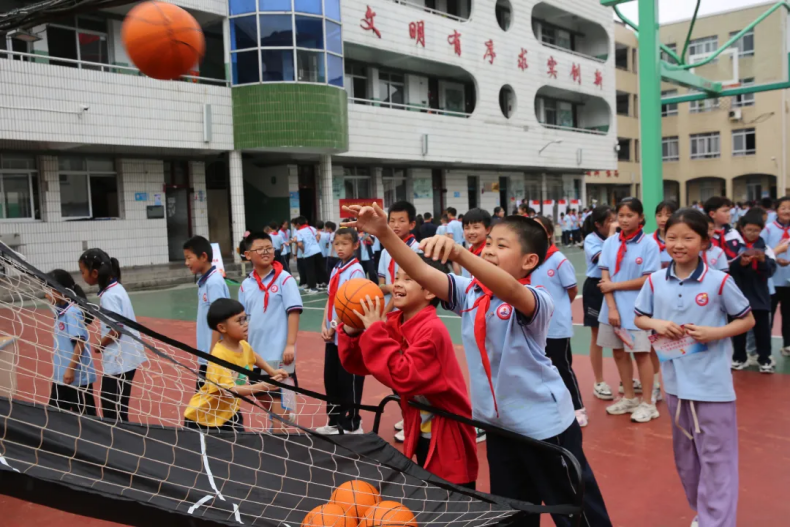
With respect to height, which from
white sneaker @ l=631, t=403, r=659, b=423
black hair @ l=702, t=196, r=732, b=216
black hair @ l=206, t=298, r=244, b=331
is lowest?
white sneaker @ l=631, t=403, r=659, b=423

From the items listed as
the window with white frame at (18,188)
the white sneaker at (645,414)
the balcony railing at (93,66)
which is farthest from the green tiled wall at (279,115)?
the white sneaker at (645,414)

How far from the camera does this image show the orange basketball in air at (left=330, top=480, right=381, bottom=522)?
2.28 meters

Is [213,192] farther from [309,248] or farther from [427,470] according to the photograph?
[427,470]

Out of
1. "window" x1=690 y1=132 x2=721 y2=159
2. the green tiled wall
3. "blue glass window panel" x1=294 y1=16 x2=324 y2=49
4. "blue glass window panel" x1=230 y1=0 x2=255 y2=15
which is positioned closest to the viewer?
"blue glass window panel" x1=230 y1=0 x2=255 y2=15

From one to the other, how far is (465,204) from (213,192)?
9476 millimetres

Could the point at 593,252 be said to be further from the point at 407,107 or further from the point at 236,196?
the point at 407,107

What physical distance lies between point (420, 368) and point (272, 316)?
1927 mm

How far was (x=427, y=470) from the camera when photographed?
99.6 inches

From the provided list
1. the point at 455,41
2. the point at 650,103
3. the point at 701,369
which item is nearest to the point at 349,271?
the point at 701,369

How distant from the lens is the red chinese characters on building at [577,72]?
2654 centimetres

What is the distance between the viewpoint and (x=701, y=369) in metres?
2.86

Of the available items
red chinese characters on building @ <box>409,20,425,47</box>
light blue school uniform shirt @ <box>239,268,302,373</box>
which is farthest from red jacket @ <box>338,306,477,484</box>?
red chinese characters on building @ <box>409,20,425,47</box>

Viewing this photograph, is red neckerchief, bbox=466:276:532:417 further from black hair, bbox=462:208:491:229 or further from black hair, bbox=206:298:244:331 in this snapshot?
black hair, bbox=462:208:491:229

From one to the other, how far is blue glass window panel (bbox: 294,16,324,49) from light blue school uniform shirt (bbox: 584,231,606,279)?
40.7 ft
